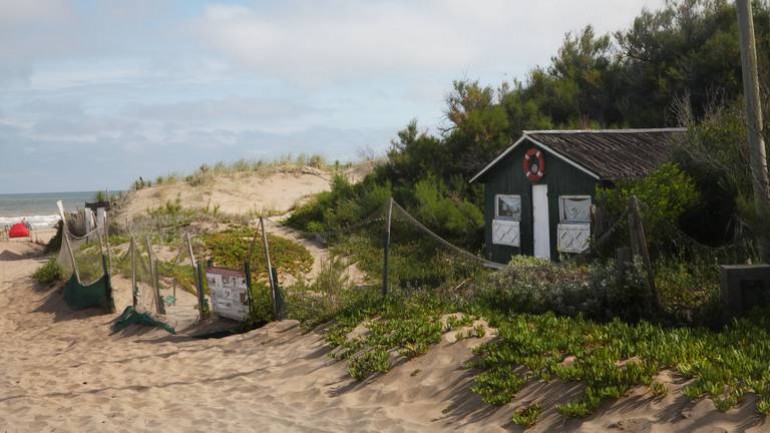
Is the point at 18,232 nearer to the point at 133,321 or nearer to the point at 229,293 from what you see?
the point at 133,321

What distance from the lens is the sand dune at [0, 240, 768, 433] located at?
7035mm

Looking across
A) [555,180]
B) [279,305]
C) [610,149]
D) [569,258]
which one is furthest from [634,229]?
[610,149]

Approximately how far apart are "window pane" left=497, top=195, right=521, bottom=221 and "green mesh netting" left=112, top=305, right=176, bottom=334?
9799 millimetres

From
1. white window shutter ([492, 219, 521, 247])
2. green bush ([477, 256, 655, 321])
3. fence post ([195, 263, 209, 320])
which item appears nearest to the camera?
green bush ([477, 256, 655, 321])

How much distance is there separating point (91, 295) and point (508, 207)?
1054 centimetres

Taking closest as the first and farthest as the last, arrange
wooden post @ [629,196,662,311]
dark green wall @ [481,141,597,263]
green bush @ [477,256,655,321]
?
wooden post @ [629,196,662,311] < green bush @ [477,256,655,321] < dark green wall @ [481,141,597,263]

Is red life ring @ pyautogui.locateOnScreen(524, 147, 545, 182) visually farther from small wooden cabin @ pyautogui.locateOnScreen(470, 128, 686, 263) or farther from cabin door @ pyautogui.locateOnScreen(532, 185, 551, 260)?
cabin door @ pyautogui.locateOnScreen(532, 185, 551, 260)

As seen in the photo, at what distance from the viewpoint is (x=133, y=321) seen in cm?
1591

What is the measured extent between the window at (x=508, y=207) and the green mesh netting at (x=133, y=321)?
9799 mm

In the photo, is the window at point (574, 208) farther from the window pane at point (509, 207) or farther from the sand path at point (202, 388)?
the sand path at point (202, 388)

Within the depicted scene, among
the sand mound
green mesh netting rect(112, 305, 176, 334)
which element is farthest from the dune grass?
green mesh netting rect(112, 305, 176, 334)

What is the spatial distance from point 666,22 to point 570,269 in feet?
75.3

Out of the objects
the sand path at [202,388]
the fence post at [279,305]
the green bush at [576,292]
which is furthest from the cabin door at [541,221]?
the sand path at [202,388]

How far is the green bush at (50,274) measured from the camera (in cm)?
2077
